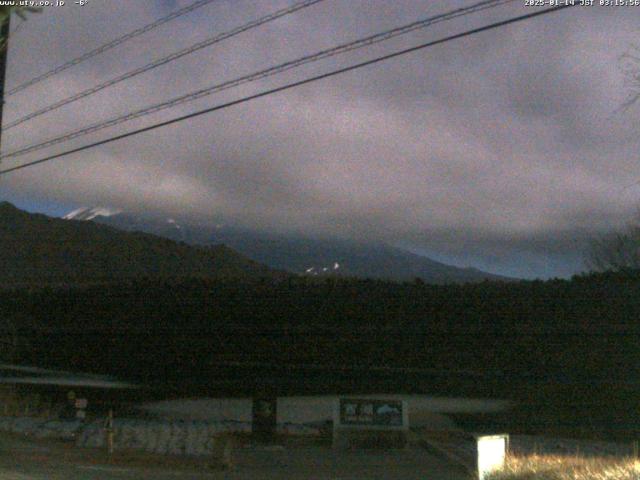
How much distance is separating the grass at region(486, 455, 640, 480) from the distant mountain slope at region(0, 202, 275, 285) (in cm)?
2748

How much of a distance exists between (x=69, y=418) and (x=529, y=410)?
12007 mm

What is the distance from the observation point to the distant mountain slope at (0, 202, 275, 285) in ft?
127

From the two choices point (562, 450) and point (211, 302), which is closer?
point (562, 450)

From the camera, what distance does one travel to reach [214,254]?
4088cm

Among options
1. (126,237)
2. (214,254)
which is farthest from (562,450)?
(126,237)

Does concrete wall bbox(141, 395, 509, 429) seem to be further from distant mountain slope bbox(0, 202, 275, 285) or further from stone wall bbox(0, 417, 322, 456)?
distant mountain slope bbox(0, 202, 275, 285)

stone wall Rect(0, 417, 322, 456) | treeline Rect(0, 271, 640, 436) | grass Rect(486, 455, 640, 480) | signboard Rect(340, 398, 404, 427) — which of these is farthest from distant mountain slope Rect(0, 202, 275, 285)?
grass Rect(486, 455, 640, 480)

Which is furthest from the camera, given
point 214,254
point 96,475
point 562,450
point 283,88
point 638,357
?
→ point 214,254

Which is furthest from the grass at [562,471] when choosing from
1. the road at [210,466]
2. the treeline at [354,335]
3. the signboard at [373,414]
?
the treeline at [354,335]

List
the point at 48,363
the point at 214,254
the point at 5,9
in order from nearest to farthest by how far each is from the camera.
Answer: the point at 5,9 < the point at 48,363 < the point at 214,254

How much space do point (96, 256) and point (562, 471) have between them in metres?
33.1

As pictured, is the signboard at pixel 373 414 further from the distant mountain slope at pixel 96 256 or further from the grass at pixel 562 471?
the distant mountain slope at pixel 96 256

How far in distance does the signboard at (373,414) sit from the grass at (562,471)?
8.04 meters

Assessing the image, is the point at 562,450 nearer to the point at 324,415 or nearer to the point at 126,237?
the point at 324,415
